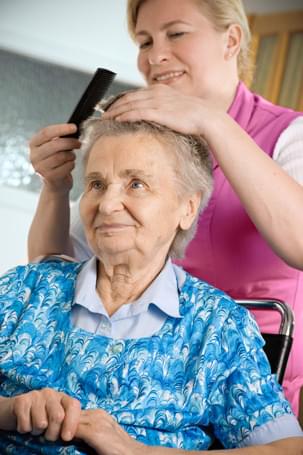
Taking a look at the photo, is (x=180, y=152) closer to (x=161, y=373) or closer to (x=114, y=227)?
(x=114, y=227)

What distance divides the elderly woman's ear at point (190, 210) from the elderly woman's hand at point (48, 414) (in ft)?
1.59

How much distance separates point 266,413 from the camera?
1428mm

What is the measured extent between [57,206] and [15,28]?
252 centimetres

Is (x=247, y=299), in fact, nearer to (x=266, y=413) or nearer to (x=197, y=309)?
(x=197, y=309)

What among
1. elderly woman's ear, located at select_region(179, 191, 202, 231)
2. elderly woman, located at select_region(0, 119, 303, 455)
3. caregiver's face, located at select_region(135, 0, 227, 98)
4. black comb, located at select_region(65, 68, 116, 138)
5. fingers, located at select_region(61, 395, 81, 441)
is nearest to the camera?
fingers, located at select_region(61, 395, 81, 441)

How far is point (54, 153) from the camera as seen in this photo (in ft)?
6.26

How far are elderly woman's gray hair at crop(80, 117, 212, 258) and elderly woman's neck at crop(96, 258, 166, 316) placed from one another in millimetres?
95

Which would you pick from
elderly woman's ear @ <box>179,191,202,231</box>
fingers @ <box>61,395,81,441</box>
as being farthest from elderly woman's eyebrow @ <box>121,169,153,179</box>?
fingers @ <box>61,395,81,441</box>

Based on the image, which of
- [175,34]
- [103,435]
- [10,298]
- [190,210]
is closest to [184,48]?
[175,34]

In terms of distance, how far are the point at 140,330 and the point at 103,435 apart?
278 mm

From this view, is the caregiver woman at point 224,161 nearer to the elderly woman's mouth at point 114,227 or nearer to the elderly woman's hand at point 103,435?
the elderly woman's mouth at point 114,227

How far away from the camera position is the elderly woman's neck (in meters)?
1.58

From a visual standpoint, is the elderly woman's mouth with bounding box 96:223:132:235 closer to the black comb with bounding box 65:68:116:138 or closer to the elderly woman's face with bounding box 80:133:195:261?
the elderly woman's face with bounding box 80:133:195:261

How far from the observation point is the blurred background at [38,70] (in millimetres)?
4328
